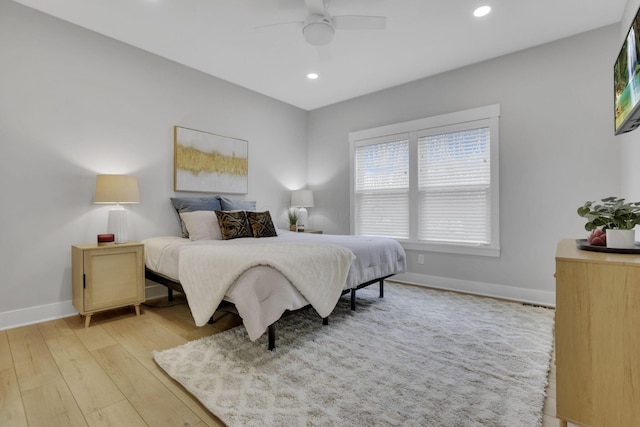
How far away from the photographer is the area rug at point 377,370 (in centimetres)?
149

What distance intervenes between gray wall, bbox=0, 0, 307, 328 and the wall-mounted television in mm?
3983

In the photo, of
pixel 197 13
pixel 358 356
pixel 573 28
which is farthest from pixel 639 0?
pixel 197 13

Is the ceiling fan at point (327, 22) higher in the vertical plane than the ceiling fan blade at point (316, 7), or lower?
lower

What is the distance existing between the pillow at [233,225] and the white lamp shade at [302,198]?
1557 mm

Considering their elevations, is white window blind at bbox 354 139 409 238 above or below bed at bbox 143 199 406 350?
above

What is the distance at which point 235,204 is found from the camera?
13.2 ft

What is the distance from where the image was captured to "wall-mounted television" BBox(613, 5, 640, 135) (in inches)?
59.7

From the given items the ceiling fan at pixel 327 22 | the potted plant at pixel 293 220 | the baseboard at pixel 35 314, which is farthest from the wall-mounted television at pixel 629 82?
the baseboard at pixel 35 314

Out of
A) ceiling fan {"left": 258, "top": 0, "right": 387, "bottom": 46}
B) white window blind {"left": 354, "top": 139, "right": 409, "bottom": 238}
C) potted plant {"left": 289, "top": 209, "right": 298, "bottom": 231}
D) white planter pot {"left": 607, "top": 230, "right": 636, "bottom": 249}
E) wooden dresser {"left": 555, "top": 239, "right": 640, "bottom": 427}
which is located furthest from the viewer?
potted plant {"left": 289, "top": 209, "right": 298, "bottom": 231}

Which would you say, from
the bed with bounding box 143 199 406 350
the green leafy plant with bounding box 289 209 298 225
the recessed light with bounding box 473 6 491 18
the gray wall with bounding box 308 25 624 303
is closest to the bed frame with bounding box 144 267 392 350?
the bed with bounding box 143 199 406 350

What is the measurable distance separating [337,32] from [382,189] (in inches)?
88.0

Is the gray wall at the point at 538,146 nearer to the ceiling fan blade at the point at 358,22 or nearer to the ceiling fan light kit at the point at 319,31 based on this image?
the ceiling fan blade at the point at 358,22

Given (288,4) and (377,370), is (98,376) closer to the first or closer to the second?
(377,370)

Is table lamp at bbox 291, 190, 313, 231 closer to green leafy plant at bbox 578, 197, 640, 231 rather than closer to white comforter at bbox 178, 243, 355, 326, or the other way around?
white comforter at bbox 178, 243, 355, 326
